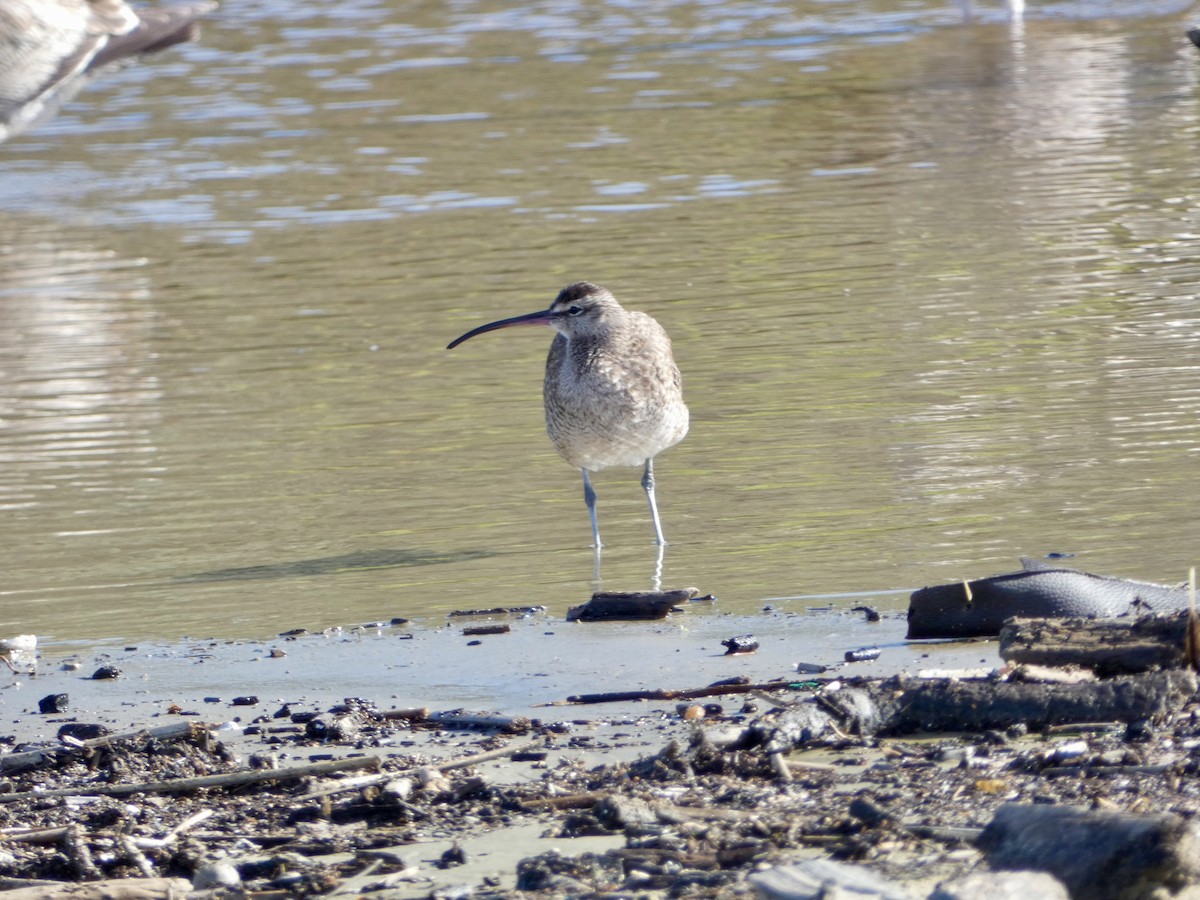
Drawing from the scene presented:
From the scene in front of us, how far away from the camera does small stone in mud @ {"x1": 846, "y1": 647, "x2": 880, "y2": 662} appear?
5949 millimetres

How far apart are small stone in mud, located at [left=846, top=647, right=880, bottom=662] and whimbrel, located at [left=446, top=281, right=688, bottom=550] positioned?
2.31 m

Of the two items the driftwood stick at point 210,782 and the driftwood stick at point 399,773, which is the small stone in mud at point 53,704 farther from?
the driftwood stick at point 399,773

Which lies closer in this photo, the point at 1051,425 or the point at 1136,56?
the point at 1051,425

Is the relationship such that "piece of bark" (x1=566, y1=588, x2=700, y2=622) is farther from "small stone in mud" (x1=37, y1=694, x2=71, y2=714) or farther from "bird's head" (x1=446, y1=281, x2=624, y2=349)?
"bird's head" (x1=446, y1=281, x2=624, y2=349)

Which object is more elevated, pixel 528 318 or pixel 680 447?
pixel 528 318

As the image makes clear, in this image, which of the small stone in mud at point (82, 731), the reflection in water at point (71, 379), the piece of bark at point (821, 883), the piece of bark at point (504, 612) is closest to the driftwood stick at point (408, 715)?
the small stone in mud at point (82, 731)

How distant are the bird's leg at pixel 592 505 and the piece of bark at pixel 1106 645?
2.82 m

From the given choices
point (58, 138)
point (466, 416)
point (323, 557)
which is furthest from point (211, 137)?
point (323, 557)

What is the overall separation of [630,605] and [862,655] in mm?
999

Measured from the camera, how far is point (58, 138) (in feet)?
68.8

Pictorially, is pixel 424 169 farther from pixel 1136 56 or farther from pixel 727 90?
pixel 1136 56

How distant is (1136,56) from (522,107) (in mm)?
6596

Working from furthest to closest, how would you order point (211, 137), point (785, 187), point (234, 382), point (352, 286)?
1. point (211, 137)
2. point (785, 187)
3. point (352, 286)
4. point (234, 382)

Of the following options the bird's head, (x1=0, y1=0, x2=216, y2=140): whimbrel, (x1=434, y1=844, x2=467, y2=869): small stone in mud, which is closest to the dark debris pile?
(x1=434, y1=844, x2=467, y2=869): small stone in mud
